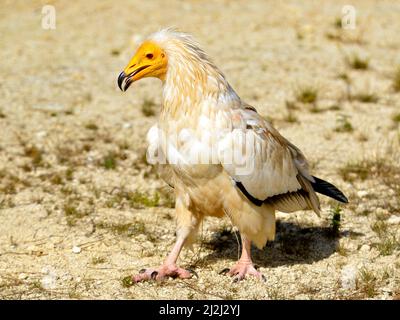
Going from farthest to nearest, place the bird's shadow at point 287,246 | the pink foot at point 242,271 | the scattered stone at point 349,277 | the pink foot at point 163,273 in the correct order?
the bird's shadow at point 287,246, the pink foot at point 242,271, the pink foot at point 163,273, the scattered stone at point 349,277

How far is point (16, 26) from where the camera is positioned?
1402cm

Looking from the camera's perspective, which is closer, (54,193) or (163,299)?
(163,299)

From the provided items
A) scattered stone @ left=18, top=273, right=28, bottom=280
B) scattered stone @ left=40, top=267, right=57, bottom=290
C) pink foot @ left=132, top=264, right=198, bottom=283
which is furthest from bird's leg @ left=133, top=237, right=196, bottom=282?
scattered stone @ left=18, top=273, right=28, bottom=280

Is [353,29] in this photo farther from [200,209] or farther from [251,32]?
[200,209]

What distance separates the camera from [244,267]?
6125mm

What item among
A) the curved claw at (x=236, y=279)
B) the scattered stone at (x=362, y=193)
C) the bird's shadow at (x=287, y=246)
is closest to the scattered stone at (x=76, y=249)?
the bird's shadow at (x=287, y=246)

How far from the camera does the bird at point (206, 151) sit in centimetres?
561

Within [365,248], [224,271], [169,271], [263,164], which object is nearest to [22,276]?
[169,271]

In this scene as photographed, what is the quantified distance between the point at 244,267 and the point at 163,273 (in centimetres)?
66

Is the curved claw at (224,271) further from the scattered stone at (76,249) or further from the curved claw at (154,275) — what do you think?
the scattered stone at (76,249)

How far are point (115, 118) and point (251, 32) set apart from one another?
4.49 meters

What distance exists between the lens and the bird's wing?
561 cm

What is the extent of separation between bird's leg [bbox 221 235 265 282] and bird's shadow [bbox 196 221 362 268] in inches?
12.7
